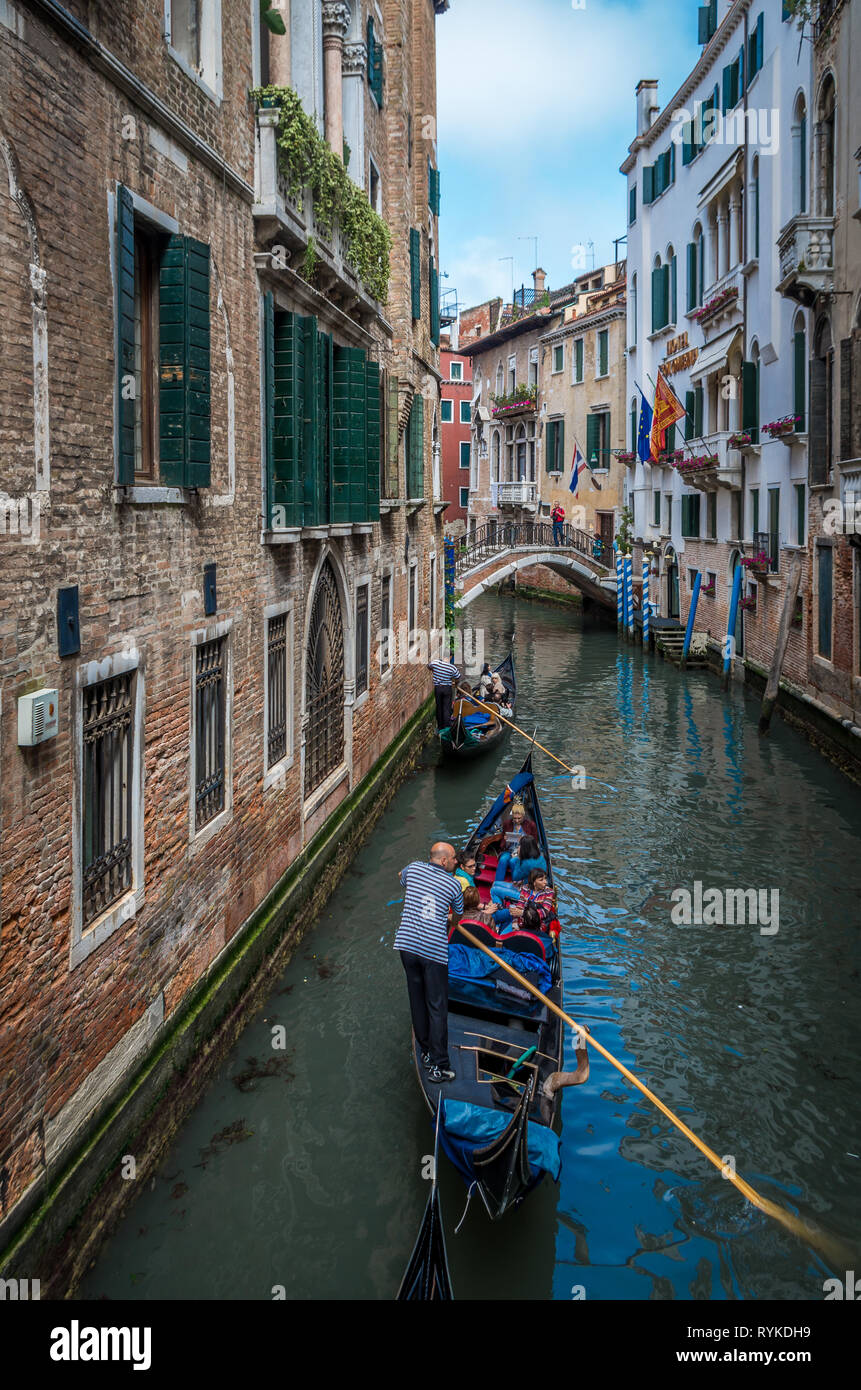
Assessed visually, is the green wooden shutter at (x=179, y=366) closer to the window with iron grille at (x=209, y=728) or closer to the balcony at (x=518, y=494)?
the window with iron grille at (x=209, y=728)

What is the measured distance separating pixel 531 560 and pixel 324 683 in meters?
18.7

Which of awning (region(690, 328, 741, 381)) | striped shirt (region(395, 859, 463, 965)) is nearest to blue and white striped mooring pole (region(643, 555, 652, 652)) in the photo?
awning (region(690, 328, 741, 381))

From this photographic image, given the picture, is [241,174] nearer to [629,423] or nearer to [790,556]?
[790,556]

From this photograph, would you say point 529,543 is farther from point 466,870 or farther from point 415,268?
point 466,870

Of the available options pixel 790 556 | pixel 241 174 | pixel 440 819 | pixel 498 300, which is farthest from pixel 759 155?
pixel 498 300

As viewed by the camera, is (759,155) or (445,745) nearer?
(445,745)

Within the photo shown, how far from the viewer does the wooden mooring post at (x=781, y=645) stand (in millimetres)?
15382

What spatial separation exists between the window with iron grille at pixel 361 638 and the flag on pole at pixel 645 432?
13.0m

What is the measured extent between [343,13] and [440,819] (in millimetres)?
7301

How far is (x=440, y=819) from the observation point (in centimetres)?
1207

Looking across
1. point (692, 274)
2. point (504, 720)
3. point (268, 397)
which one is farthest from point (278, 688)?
point (692, 274)

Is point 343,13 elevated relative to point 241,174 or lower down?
elevated

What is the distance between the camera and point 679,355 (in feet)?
77.2

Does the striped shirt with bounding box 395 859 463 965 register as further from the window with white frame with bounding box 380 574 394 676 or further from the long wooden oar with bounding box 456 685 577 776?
the long wooden oar with bounding box 456 685 577 776
